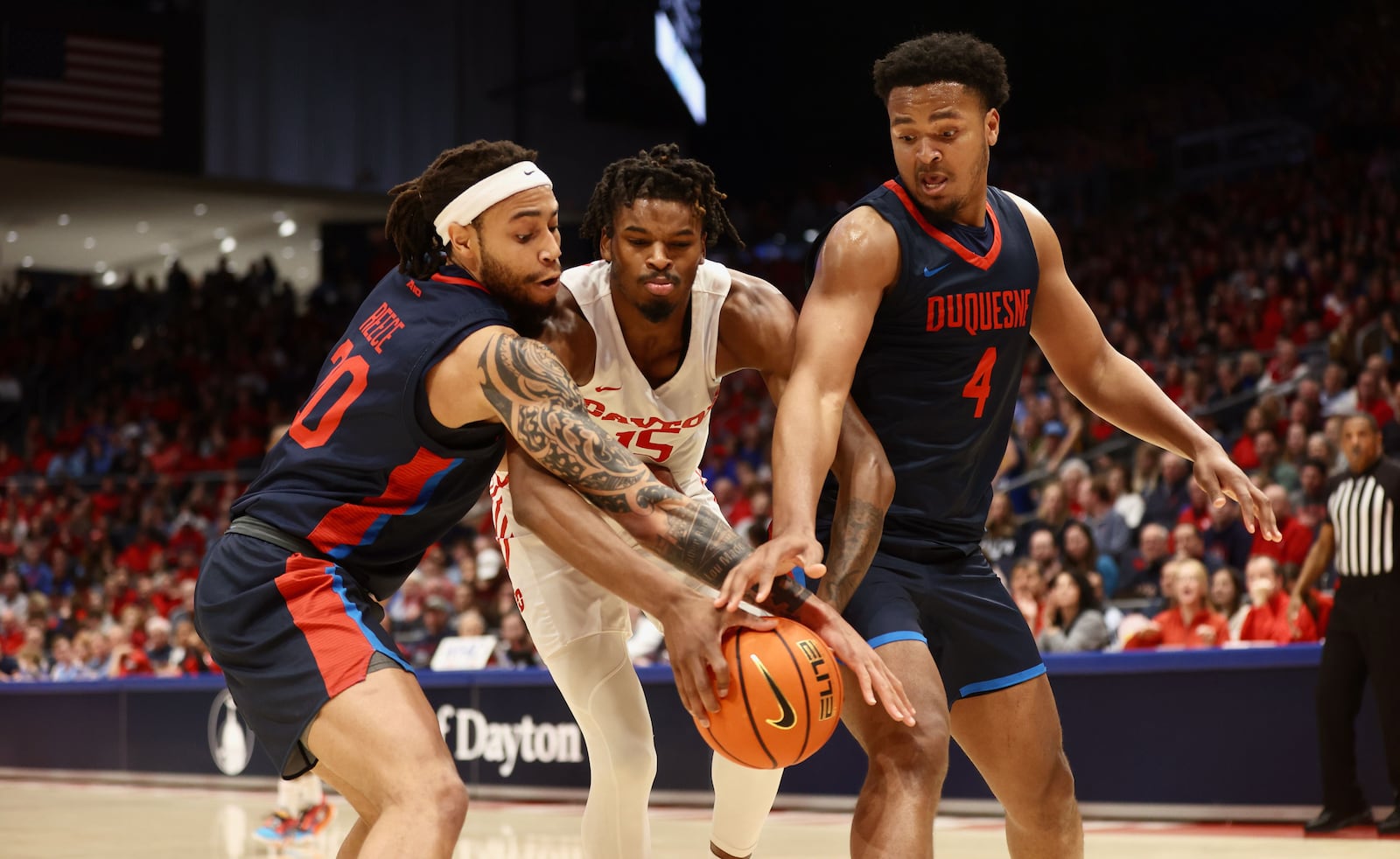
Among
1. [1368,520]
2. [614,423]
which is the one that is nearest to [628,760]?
[614,423]

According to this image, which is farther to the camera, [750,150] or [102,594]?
[750,150]

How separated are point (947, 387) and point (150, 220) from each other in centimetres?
2107

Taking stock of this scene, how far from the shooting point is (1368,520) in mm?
7582

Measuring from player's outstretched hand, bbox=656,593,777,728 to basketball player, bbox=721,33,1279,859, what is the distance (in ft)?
1.58

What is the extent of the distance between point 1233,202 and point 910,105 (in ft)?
47.5

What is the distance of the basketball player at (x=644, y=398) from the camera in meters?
3.90

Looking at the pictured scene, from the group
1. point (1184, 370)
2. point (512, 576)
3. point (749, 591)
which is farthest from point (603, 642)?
point (1184, 370)

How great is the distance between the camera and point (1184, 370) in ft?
42.2

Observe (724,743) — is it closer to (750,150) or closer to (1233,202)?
(1233,202)

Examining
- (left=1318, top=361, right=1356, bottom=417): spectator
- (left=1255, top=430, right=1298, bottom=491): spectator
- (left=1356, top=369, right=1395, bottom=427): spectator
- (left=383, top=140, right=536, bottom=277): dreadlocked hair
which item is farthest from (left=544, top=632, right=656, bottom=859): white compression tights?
(left=1318, top=361, right=1356, bottom=417): spectator

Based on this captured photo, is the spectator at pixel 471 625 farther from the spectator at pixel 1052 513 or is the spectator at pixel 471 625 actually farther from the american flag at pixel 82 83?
the american flag at pixel 82 83

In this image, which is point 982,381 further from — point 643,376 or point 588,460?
point 588,460

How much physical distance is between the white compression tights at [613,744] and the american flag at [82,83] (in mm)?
16559

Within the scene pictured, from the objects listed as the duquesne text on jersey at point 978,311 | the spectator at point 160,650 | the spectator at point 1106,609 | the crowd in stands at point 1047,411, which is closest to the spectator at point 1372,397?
the crowd in stands at point 1047,411
